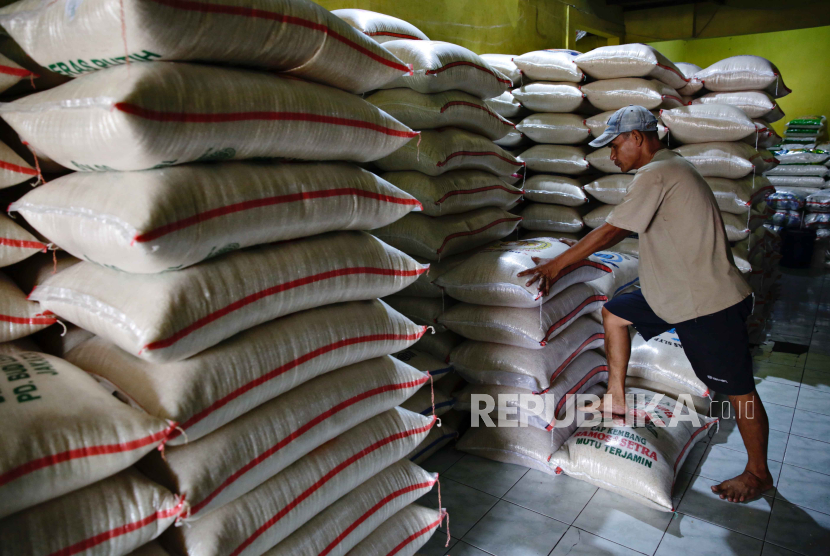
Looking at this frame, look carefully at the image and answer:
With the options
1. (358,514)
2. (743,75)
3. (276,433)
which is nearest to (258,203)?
(276,433)

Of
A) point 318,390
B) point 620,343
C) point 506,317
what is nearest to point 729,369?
point 620,343

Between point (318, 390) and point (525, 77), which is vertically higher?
point (525, 77)

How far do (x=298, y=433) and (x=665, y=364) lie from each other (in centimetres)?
220

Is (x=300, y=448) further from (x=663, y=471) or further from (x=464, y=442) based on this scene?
(x=663, y=471)

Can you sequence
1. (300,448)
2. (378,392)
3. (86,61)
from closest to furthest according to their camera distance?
(86,61) → (300,448) → (378,392)

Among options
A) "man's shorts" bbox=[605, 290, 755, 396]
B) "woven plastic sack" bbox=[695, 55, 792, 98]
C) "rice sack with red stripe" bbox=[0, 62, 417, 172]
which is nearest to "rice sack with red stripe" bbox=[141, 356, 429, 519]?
"rice sack with red stripe" bbox=[0, 62, 417, 172]

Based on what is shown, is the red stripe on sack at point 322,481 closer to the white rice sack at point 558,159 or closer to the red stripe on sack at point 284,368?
the red stripe on sack at point 284,368

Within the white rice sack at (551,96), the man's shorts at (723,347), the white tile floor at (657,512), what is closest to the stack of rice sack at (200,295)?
the white tile floor at (657,512)

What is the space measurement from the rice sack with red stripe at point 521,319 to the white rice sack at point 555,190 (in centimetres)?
125

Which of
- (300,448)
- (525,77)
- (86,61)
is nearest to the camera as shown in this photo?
(86,61)

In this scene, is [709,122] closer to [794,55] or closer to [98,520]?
[98,520]

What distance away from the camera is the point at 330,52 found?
1.63 meters

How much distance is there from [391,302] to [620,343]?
1175 mm

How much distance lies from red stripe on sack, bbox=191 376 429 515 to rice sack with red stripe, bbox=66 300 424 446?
114mm
